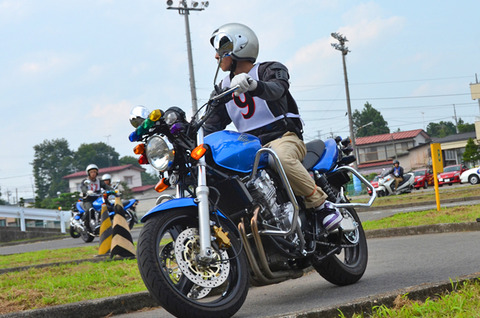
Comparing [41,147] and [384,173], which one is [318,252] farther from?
[41,147]

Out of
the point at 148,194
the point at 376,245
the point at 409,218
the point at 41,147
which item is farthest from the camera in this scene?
the point at 41,147

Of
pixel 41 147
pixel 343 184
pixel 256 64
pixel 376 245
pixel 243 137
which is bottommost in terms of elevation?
pixel 376 245

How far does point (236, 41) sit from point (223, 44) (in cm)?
16

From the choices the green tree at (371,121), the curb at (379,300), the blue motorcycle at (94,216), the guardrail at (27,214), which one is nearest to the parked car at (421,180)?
the guardrail at (27,214)

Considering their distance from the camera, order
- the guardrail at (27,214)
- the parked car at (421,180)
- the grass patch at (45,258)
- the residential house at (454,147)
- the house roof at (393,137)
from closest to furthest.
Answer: the grass patch at (45,258) → the guardrail at (27,214) → the parked car at (421,180) → the residential house at (454,147) → the house roof at (393,137)

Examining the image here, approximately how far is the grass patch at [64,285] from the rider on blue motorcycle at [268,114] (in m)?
1.81

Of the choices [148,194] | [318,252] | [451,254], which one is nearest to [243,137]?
[318,252]

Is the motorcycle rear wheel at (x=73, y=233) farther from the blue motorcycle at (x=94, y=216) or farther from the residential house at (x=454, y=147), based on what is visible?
the residential house at (x=454, y=147)

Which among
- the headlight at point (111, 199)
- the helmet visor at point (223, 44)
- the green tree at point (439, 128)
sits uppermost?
the green tree at point (439, 128)

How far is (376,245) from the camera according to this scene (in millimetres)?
9023

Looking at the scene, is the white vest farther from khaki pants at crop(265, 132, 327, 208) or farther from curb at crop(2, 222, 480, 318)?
curb at crop(2, 222, 480, 318)

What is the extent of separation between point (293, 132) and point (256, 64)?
0.65 meters

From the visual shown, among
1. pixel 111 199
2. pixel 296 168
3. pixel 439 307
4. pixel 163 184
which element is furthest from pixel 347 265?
pixel 111 199

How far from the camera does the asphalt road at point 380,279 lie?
4809 mm
